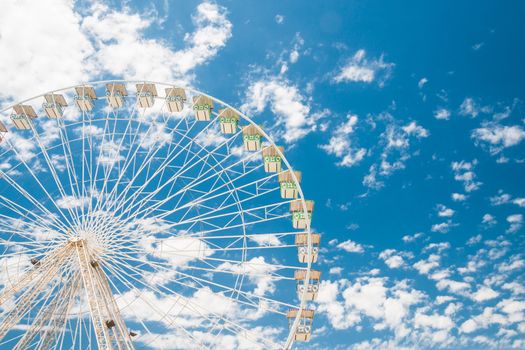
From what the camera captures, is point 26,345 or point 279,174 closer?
point 26,345

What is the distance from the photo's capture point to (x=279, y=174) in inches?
987

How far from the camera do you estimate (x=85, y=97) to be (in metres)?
27.0

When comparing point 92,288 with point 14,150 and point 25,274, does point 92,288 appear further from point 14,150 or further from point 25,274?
point 14,150

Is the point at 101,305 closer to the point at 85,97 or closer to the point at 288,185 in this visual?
the point at 288,185

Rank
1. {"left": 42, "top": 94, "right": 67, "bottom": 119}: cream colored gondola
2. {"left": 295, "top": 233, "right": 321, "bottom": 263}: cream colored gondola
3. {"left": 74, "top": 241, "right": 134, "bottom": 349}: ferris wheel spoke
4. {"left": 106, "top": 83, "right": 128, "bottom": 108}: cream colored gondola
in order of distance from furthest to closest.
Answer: {"left": 106, "top": 83, "right": 128, "bottom": 108}: cream colored gondola → {"left": 42, "top": 94, "right": 67, "bottom": 119}: cream colored gondola → {"left": 295, "top": 233, "right": 321, "bottom": 263}: cream colored gondola → {"left": 74, "top": 241, "right": 134, "bottom": 349}: ferris wheel spoke

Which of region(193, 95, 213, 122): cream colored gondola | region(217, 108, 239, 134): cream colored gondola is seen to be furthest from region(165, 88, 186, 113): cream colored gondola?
region(217, 108, 239, 134): cream colored gondola

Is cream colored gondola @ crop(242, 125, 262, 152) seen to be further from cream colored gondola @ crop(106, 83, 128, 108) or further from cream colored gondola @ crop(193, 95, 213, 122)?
cream colored gondola @ crop(106, 83, 128, 108)

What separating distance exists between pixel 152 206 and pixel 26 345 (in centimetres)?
852

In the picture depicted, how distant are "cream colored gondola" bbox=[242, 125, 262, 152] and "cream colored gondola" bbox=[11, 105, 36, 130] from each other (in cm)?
1195

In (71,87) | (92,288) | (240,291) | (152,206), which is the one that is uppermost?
(71,87)

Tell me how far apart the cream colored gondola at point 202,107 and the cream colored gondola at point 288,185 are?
5567 millimetres

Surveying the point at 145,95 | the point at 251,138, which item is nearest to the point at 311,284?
the point at 251,138

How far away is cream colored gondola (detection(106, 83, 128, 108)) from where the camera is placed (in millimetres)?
26953

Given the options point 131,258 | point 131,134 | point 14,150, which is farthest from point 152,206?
point 14,150
